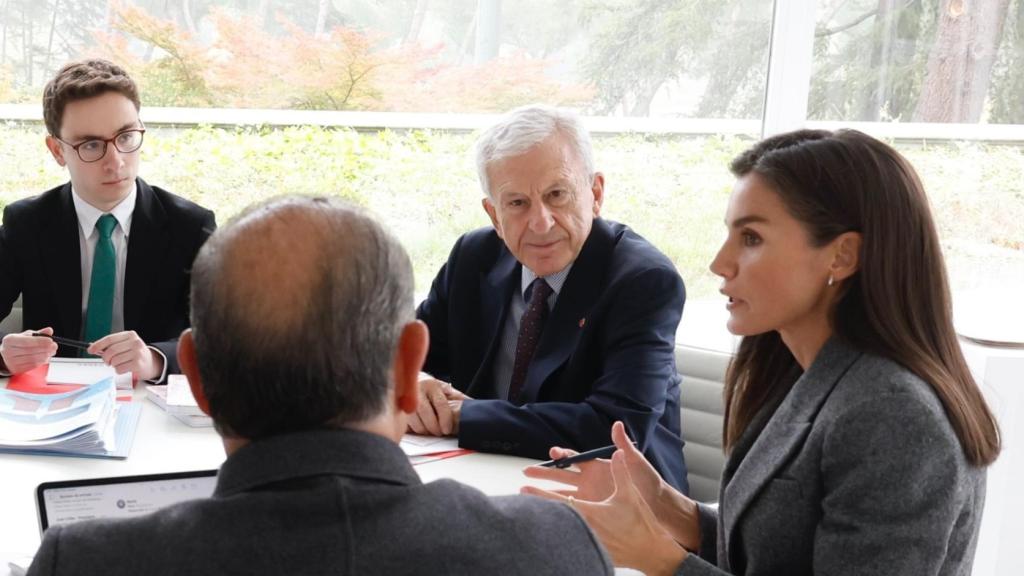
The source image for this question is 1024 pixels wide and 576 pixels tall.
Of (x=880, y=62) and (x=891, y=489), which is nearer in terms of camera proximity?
(x=891, y=489)

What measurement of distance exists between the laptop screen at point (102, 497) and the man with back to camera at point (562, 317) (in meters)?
0.85

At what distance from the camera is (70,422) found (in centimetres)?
231

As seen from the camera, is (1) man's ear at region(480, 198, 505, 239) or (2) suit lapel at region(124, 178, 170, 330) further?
(2) suit lapel at region(124, 178, 170, 330)

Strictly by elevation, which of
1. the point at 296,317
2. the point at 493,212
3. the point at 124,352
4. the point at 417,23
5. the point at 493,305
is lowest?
the point at 124,352

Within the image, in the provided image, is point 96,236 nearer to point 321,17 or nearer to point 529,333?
point 529,333

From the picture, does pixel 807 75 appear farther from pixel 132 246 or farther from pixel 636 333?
pixel 132 246

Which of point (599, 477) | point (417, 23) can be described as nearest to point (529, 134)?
point (599, 477)

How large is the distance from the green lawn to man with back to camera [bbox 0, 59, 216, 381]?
6.94ft

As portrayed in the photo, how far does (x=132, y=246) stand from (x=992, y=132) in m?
3.02

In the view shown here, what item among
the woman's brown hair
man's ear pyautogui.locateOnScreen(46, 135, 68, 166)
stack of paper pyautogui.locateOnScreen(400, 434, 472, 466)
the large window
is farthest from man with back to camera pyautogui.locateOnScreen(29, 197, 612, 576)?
the large window

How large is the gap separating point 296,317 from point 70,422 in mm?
1456

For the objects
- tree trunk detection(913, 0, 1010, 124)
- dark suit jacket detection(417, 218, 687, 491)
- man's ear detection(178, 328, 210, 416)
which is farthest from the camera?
tree trunk detection(913, 0, 1010, 124)

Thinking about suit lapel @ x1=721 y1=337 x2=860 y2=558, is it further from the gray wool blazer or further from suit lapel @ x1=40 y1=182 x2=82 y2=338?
suit lapel @ x1=40 y1=182 x2=82 y2=338

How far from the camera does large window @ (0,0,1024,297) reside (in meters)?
5.23
